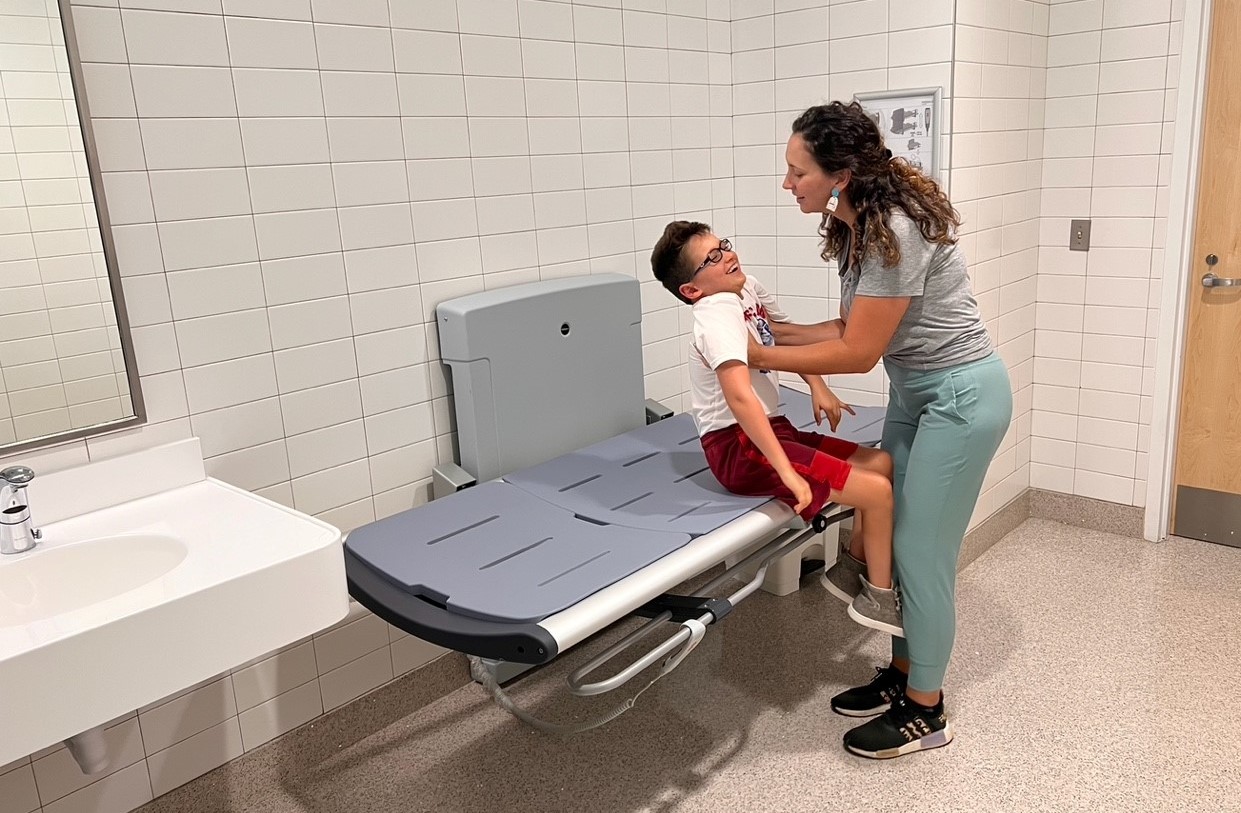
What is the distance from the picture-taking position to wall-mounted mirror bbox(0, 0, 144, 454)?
1769mm

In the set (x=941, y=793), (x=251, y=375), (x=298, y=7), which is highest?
(x=298, y=7)

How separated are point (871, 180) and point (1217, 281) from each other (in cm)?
184

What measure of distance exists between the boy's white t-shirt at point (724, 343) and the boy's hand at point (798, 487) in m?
0.21

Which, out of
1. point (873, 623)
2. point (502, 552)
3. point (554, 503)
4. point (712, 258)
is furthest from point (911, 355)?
point (502, 552)

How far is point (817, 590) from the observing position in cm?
315

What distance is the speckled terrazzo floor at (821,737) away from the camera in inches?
85.9

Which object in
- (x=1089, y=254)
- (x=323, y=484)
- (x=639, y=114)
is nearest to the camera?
(x=323, y=484)

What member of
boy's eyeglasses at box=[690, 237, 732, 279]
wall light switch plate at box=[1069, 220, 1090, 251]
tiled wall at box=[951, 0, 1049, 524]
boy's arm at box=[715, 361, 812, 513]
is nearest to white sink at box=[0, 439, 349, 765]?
boy's arm at box=[715, 361, 812, 513]

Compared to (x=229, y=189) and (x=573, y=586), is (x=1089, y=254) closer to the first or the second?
(x=573, y=586)

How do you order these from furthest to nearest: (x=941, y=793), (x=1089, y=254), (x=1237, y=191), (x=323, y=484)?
(x=1089, y=254)
(x=1237, y=191)
(x=323, y=484)
(x=941, y=793)

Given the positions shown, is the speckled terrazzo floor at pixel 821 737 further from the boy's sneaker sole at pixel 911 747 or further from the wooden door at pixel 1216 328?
the wooden door at pixel 1216 328

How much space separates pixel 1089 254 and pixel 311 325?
2577 mm

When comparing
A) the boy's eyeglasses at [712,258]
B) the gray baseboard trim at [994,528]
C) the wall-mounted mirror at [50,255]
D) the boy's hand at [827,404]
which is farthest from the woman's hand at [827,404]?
the wall-mounted mirror at [50,255]

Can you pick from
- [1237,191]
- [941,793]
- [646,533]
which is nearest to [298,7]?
[646,533]
